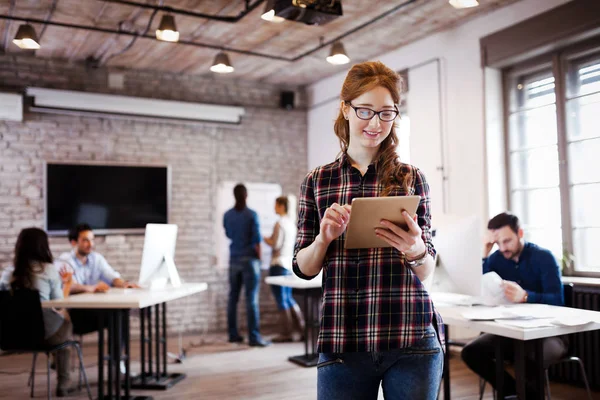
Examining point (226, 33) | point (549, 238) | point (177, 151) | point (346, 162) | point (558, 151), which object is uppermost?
point (226, 33)

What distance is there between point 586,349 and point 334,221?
3.67 m

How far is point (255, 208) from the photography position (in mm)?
7570

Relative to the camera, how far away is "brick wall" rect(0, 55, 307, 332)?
6398 millimetres

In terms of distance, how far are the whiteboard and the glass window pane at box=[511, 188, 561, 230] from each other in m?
3.20

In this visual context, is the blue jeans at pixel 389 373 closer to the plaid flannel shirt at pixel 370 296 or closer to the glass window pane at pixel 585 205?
the plaid flannel shirt at pixel 370 296

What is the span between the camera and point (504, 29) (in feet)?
16.5

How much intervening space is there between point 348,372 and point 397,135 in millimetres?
613

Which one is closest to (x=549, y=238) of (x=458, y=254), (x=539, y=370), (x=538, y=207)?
(x=538, y=207)

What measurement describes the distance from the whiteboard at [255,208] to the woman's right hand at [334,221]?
5.89 metres

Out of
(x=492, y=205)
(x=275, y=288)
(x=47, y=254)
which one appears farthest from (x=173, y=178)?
(x=492, y=205)

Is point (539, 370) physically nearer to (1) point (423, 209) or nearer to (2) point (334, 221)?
(1) point (423, 209)

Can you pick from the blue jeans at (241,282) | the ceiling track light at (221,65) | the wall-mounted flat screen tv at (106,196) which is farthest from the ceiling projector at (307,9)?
the wall-mounted flat screen tv at (106,196)

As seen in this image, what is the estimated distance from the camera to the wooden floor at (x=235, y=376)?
13.9ft

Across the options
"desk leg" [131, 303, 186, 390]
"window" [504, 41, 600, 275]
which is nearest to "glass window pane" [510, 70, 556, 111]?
"window" [504, 41, 600, 275]
